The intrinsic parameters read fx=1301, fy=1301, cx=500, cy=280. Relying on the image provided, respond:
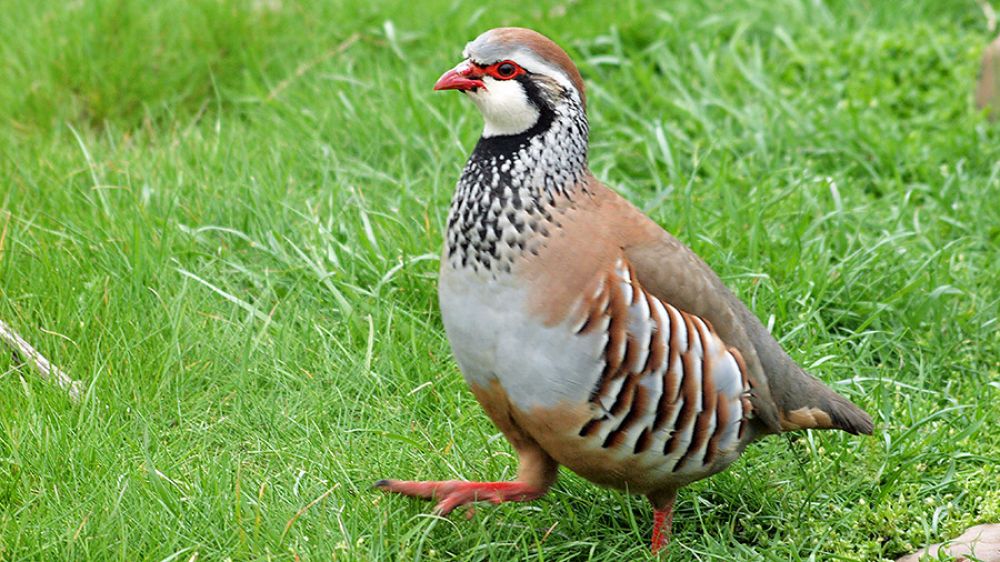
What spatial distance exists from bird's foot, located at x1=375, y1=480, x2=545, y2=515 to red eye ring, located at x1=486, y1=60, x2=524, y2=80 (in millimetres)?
1065

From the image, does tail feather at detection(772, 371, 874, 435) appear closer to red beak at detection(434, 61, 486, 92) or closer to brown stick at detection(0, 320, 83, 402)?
red beak at detection(434, 61, 486, 92)

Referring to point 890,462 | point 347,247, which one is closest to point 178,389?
point 347,247

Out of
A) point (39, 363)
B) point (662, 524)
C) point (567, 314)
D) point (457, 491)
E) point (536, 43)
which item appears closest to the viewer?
point (567, 314)

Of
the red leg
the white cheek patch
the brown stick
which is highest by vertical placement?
the white cheek patch

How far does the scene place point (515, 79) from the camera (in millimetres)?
3227

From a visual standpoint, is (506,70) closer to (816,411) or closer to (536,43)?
(536,43)

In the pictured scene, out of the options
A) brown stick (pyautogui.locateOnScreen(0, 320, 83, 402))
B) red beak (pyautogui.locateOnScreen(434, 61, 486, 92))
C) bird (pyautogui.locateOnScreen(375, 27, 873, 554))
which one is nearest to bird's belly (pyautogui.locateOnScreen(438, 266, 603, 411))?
bird (pyautogui.locateOnScreen(375, 27, 873, 554))

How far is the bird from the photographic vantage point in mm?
3104

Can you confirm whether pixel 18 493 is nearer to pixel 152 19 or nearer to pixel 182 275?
pixel 182 275

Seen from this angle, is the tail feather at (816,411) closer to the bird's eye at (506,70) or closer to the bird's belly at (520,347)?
the bird's belly at (520,347)

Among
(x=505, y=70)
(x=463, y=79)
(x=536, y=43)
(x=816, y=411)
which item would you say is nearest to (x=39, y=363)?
(x=463, y=79)

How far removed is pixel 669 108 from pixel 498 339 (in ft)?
9.91

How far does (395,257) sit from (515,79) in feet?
4.59

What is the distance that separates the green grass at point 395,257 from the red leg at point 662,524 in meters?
0.05
